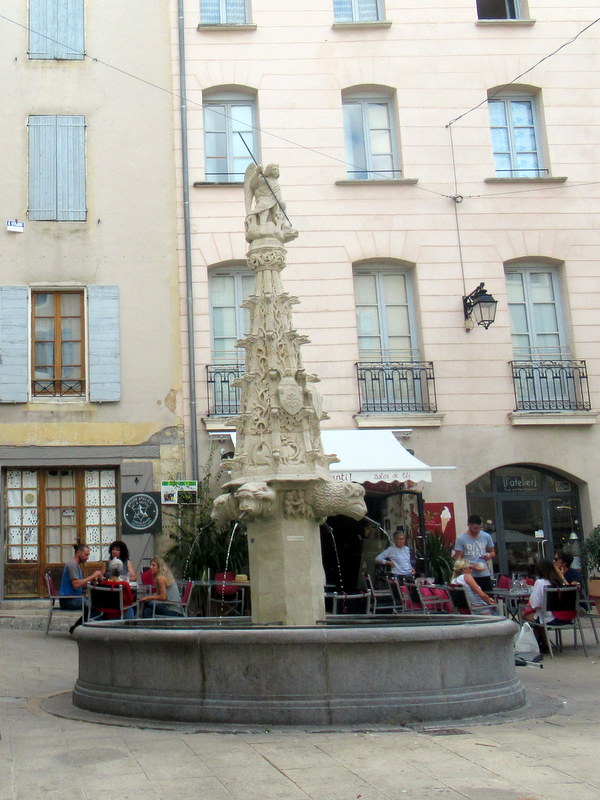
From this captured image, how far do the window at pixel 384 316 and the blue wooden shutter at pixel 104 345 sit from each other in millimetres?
4293

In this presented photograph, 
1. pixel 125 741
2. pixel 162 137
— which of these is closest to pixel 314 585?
pixel 125 741

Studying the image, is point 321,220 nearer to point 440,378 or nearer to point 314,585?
point 440,378

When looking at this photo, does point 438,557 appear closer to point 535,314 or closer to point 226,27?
point 535,314

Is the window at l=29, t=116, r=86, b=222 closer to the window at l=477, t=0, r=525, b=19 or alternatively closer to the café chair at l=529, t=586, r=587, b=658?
the window at l=477, t=0, r=525, b=19

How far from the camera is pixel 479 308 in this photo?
55.3 ft

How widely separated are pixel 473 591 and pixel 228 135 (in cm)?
1010

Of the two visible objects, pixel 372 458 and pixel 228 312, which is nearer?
pixel 372 458

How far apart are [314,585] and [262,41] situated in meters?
12.8

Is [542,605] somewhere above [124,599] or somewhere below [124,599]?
below

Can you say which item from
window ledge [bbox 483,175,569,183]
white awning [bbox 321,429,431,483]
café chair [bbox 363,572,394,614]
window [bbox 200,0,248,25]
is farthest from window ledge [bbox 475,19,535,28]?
Result: café chair [bbox 363,572,394,614]

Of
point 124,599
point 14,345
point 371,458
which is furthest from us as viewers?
point 14,345

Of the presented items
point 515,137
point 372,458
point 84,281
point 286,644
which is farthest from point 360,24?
point 286,644

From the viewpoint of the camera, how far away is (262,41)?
1817 cm

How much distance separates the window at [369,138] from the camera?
18.2m
